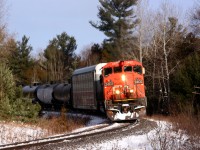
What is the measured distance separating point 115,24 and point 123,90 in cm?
3144

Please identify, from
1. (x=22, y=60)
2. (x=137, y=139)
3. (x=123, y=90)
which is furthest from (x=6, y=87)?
(x=22, y=60)

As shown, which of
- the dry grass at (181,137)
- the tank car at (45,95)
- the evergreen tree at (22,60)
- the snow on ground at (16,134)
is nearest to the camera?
the dry grass at (181,137)

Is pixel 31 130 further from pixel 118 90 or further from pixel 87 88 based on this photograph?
pixel 87 88

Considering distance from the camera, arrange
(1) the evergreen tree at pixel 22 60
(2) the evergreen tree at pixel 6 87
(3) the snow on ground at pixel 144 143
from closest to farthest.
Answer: (3) the snow on ground at pixel 144 143 < (2) the evergreen tree at pixel 6 87 < (1) the evergreen tree at pixel 22 60

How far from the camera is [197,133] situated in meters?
11.0

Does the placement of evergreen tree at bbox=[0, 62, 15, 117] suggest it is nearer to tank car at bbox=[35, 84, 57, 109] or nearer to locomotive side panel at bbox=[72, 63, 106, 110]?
locomotive side panel at bbox=[72, 63, 106, 110]

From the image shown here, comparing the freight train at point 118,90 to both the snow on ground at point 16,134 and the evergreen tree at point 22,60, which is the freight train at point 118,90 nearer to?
the snow on ground at point 16,134

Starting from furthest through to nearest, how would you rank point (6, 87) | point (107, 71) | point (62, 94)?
point (62, 94) → point (6, 87) → point (107, 71)

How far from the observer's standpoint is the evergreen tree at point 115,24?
49.7 meters

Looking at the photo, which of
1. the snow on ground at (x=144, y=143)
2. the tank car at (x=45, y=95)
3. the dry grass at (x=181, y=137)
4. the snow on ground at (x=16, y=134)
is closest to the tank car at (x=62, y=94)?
the tank car at (x=45, y=95)

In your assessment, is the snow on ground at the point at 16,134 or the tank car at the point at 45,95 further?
the tank car at the point at 45,95

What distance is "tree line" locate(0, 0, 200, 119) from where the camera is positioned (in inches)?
1006

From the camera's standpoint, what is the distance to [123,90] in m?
20.1

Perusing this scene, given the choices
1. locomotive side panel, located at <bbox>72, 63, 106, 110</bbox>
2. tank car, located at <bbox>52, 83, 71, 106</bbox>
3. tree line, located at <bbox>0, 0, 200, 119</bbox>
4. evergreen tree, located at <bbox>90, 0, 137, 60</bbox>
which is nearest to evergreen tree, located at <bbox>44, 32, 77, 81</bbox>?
tree line, located at <bbox>0, 0, 200, 119</bbox>
